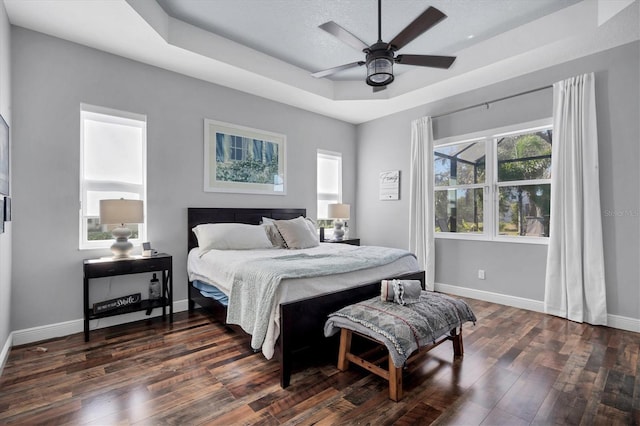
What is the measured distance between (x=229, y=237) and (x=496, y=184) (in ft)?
11.1

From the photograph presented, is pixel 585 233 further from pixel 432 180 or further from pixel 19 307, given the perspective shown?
pixel 19 307

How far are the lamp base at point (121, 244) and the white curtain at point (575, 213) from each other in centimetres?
446

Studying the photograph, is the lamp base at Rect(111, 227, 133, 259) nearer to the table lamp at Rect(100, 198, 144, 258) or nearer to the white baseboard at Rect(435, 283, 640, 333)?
the table lamp at Rect(100, 198, 144, 258)

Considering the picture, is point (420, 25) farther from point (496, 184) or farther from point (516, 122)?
point (496, 184)

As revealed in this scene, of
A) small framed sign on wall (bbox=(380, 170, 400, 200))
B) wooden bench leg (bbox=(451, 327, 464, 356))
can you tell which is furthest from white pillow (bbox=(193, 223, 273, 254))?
small framed sign on wall (bbox=(380, 170, 400, 200))

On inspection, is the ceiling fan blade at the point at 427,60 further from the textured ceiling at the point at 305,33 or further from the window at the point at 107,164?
the window at the point at 107,164

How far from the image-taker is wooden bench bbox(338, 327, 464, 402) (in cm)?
195

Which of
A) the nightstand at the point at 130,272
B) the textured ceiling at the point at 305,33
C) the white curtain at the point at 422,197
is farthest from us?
the white curtain at the point at 422,197

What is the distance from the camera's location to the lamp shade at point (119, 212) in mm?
2951

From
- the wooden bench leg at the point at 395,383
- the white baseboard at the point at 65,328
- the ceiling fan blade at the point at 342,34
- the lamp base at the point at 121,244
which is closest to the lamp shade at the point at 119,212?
the lamp base at the point at 121,244

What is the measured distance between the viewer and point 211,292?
3.18 meters

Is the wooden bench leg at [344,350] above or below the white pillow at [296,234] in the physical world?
below

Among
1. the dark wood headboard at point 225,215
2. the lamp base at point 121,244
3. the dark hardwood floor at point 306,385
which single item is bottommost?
the dark hardwood floor at point 306,385

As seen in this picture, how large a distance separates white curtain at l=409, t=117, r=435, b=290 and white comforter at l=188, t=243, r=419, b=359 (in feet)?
4.53
